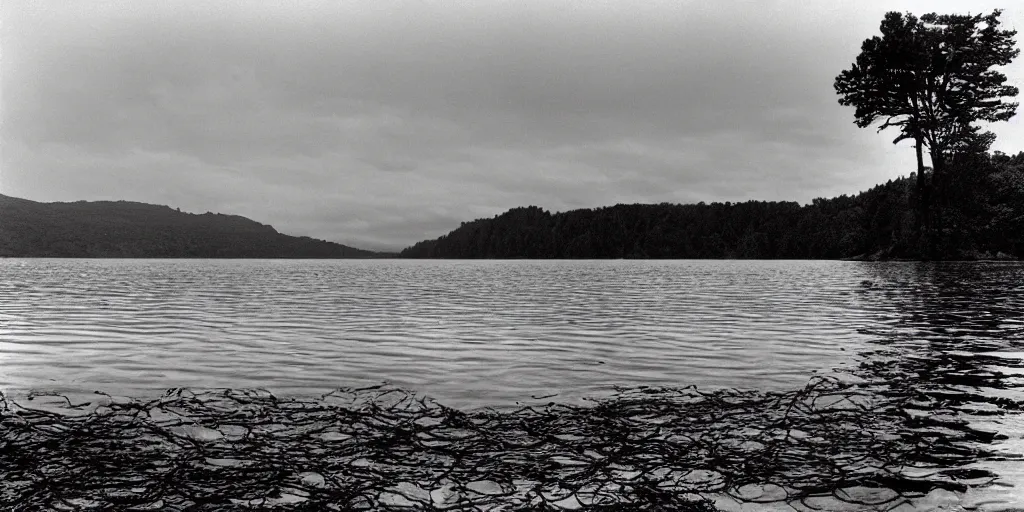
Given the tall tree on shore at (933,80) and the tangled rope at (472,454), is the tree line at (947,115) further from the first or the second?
the tangled rope at (472,454)

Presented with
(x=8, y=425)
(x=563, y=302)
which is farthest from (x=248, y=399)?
(x=563, y=302)

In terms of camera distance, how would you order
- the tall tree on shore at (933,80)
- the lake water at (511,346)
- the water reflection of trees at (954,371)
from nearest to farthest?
the water reflection of trees at (954,371)
the lake water at (511,346)
the tall tree on shore at (933,80)

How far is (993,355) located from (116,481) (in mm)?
15511

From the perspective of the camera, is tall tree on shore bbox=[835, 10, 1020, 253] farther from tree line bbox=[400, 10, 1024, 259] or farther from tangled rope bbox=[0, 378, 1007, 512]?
tangled rope bbox=[0, 378, 1007, 512]

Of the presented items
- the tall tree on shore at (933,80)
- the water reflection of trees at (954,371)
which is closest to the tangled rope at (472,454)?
the water reflection of trees at (954,371)

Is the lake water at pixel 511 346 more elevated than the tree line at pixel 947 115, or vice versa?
the tree line at pixel 947 115

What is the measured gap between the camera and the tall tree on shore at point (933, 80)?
236ft

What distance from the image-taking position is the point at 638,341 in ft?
55.7

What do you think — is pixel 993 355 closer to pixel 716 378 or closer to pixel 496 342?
pixel 716 378

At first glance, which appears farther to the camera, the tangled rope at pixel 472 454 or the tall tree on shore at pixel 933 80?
the tall tree on shore at pixel 933 80

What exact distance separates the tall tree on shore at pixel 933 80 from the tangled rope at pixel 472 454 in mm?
77715

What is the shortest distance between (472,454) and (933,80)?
8719cm

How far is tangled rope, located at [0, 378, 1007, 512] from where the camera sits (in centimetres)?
559

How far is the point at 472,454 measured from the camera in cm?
679
